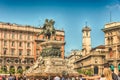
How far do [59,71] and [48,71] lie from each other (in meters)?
1.95

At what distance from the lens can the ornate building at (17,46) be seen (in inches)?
3929

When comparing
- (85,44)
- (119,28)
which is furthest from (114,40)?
(85,44)

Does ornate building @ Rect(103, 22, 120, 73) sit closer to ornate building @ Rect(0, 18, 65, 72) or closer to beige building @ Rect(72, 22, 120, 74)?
beige building @ Rect(72, 22, 120, 74)

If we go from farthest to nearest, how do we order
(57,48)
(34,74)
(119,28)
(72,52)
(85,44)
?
(72,52) < (85,44) < (119,28) < (57,48) < (34,74)

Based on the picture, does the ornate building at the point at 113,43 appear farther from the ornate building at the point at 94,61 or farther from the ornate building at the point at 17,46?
the ornate building at the point at 17,46

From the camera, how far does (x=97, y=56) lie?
3922 inches

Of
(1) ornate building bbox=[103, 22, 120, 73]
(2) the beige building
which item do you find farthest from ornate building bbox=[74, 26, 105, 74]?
(1) ornate building bbox=[103, 22, 120, 73]

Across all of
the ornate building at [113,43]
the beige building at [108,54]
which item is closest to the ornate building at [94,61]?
the beige building at [108,54]

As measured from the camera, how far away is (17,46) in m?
104

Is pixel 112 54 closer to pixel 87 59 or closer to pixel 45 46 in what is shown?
pixel 87 59

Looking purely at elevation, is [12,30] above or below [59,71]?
above

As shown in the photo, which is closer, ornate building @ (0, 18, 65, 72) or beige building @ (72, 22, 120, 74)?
beige building @ (72, 22, 120, 74)

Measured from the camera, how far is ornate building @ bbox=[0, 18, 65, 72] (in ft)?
327

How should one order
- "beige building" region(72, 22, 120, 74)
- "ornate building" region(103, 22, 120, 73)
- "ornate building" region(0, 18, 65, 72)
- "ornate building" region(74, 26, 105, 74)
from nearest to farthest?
"ornate building" region(103, 22, 120, 73) < "beige building" region(72, 22, 120, 74) < "ornate building" region(74, 26, 105, 74) < "ornate building" region(0, 18, 65, 72)
